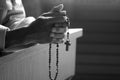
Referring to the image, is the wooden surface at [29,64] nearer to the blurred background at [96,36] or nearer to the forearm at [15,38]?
the forearm at [15,38]

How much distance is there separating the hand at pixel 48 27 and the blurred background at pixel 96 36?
0.89 m

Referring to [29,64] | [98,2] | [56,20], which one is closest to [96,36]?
[98,2]

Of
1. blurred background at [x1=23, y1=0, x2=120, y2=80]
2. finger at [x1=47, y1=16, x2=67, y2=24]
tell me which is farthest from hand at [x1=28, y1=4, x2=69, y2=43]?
blurred background at [x1=23, y1=0, x2=120, y2=80]

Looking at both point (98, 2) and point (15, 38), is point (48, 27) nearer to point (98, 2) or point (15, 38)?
point (15, 38)

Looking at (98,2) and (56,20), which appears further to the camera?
(98,2)

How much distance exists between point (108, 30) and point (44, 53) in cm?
83

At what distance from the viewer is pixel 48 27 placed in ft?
2.03

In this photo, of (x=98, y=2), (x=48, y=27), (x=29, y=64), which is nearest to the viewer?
(x=48, y=27)

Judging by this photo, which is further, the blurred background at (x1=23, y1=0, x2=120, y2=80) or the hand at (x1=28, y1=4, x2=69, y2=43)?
the blurred background at (x1=23, y1=0, x2=120, y2=80)

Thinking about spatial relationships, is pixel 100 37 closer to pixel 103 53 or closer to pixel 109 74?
pixel 103 53

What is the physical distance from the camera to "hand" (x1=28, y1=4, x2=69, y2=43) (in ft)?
2.03

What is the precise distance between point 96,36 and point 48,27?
101cm

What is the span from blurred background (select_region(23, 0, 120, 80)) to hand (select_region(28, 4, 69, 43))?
886 mm

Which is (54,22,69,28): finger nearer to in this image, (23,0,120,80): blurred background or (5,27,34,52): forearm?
(5,27,34,52): forearm
